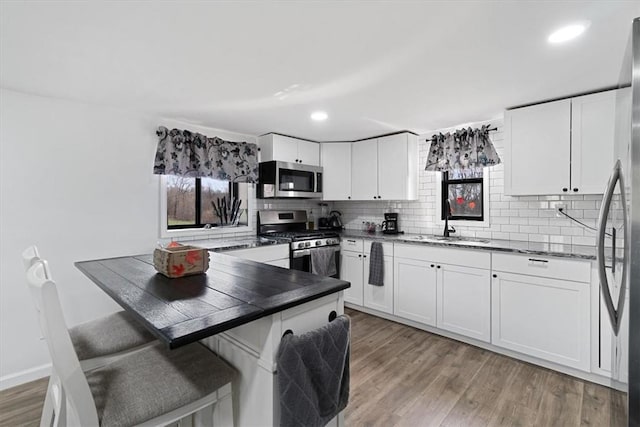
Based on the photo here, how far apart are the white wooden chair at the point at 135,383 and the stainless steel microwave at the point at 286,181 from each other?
2518 millimetres

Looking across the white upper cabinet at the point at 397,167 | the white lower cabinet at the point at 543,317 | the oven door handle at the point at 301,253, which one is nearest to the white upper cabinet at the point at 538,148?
the white lower cabinet at the point at 543,317

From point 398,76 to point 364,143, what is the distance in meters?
1.96

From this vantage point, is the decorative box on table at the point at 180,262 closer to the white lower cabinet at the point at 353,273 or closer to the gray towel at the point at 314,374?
the gray towel at the point at 314,374

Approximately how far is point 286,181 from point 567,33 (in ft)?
9.33

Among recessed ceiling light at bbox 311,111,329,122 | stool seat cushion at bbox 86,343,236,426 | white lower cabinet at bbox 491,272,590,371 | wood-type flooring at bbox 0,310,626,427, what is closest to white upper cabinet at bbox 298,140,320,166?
recessed ceiling light at bbox 311,111,329,122

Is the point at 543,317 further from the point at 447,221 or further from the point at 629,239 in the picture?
the point at 629,239

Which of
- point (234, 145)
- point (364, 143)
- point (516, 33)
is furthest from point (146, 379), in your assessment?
point (364, 143)

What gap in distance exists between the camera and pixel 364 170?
4117 mm

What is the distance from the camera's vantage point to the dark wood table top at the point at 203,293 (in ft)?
3.22

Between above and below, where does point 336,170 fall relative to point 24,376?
above

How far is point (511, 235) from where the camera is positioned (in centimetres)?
316

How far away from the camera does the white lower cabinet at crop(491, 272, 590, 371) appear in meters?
2.30

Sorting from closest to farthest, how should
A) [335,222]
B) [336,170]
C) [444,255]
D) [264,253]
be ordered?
[444,255] < [264,253] < [336,170] < [335,222]

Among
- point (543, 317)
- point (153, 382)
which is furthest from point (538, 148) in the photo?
point (153, 382)
